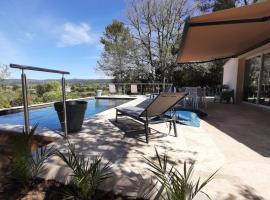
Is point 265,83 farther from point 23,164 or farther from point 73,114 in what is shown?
point 23,164

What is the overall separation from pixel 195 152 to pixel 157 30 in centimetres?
1918

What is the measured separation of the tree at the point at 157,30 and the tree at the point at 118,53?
104cm

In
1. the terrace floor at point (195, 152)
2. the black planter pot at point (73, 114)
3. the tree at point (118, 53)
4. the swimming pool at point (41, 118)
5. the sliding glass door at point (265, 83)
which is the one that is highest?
the tree at point (118, 53)

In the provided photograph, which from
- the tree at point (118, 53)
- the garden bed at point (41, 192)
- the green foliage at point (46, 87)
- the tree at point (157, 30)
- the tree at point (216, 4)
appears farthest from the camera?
the tree at point (118, 53)

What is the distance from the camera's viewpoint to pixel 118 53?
77.6 ft

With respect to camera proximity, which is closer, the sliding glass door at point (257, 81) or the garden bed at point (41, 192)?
the garden bed at point (41, 192)

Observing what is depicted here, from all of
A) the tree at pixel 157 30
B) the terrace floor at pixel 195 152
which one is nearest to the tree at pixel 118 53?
→ the tree at pixel 157 30

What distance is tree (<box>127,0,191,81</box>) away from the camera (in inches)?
803

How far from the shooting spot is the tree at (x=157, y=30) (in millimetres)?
20391

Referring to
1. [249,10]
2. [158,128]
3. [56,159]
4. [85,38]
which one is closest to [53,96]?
[158,128]

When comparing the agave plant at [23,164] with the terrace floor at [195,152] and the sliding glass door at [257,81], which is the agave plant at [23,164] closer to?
the terrace floor at [195,152]

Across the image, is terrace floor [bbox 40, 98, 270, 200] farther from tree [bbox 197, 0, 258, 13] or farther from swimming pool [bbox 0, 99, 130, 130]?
tree [bbox 197, 0, 258, 13]

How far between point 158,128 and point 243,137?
210 cm

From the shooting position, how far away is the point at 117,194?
8.84 ft
